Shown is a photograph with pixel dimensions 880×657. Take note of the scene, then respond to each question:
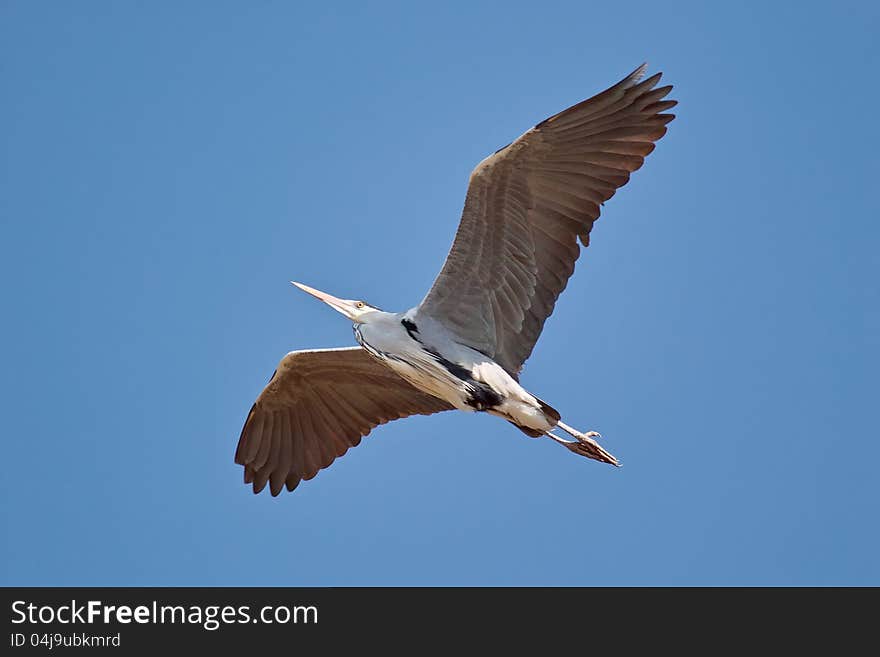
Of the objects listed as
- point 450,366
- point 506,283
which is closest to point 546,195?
point 506,283

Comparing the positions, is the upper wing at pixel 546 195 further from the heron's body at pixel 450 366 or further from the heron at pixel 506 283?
the heron's body at pixel 450 366

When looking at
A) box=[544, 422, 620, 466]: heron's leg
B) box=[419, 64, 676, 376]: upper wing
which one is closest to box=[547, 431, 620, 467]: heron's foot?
box=[544, 422, 620, 466]: heron's leg

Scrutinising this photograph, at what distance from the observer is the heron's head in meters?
11.6

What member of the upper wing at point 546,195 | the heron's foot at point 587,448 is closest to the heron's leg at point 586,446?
the heron's foot at point 587,448

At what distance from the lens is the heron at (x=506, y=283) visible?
1059 cm

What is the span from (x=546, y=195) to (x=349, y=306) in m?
2.20

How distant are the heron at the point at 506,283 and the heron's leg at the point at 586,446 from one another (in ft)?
0.04

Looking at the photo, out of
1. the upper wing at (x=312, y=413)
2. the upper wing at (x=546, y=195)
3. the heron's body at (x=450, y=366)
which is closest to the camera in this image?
the upper wing at (x=546, y=195)

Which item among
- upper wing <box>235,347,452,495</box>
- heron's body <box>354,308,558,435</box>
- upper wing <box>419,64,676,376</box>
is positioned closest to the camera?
upper wing <box>419,64,676,376</box>

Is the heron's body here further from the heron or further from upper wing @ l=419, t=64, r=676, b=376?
upper wing @ l=419, t=64, r=676, b=376

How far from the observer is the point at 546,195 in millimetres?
10742

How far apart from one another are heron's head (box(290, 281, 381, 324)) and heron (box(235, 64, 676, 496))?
1 cm
